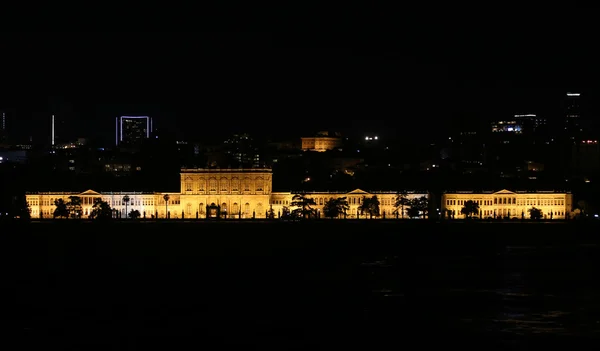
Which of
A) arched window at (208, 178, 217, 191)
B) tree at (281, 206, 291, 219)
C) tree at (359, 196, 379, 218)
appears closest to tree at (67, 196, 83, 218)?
arched window at (208, 178, 217, 191)

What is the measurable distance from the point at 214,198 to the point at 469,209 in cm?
1829

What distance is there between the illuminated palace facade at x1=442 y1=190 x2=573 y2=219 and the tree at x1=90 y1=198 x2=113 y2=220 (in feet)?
77.0

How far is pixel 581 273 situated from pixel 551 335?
1571 centimetres

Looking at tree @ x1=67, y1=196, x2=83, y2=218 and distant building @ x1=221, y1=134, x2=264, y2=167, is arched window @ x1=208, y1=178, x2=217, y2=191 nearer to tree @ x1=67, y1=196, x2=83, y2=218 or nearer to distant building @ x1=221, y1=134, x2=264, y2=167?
tree @ x1=67, y1=196, x2=83, y2=218

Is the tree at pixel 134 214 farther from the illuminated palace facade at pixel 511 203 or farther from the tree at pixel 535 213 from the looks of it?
the tree at pixel 535 213

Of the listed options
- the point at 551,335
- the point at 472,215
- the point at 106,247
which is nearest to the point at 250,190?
the point at 472,215

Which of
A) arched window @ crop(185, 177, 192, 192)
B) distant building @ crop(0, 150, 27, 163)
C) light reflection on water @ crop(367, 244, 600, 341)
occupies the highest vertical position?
distant building @ crop(0, 150, 27, 163)

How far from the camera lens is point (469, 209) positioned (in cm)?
8556

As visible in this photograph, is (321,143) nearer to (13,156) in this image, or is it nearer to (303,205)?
(13,156)

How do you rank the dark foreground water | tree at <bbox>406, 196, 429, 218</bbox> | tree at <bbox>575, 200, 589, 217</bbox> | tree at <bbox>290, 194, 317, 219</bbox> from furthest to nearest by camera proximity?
tree at <bbox>575, 200, 589, 217</bbox> → tree at <bbox>290, 194, 317, 219</bbox> → tree at <bbox>406, 196, 429, 218</bbox> → the dark foreground water

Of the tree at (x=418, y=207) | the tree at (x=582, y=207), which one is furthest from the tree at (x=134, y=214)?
the tree at (x=582, y=207)

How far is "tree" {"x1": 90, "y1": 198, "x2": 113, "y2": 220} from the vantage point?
84.1 meters

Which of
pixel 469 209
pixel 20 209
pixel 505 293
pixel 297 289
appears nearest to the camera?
pixel 505 293

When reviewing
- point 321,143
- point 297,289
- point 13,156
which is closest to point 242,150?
point 321,143
